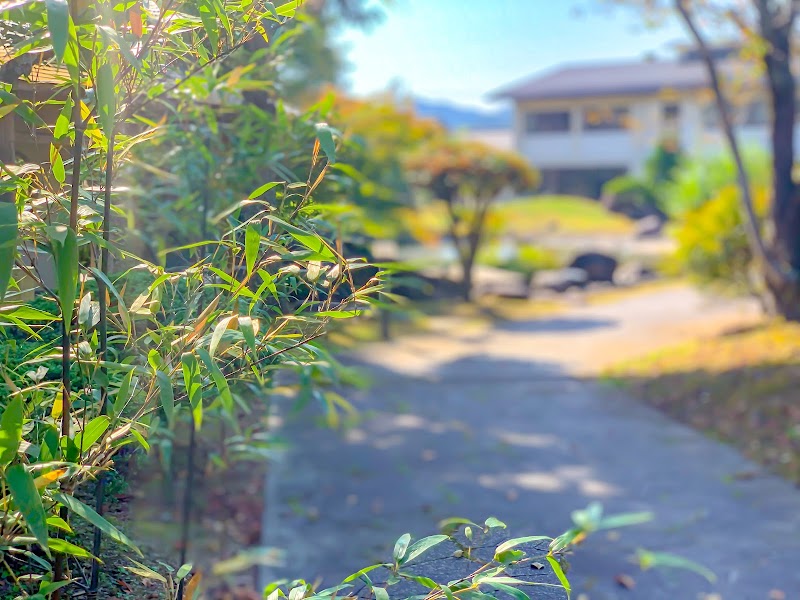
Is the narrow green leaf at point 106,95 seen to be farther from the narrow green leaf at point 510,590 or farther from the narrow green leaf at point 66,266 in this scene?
the narrow green leaf at point 510,590

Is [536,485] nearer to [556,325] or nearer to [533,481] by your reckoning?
[533,481]

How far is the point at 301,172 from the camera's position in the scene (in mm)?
3162

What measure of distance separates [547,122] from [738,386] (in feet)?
116

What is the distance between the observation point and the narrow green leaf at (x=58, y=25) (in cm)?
140

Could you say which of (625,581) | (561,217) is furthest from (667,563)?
(561,217)

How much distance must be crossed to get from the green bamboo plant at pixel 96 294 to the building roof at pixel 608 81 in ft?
119

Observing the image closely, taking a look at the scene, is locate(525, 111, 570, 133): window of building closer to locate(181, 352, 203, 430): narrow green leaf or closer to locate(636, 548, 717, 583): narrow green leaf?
locate(636, 548, 717, 583): narrow green leaf

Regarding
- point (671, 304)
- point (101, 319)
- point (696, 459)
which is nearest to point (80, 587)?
point (101, 319)

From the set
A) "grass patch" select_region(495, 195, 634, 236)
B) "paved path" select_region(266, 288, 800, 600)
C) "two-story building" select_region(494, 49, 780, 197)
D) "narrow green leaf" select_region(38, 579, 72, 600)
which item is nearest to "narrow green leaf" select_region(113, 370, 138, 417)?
"narrow green leaf" select_region(38, 579, 72, 600)

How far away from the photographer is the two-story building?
36.6 meters

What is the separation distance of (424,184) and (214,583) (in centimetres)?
1104

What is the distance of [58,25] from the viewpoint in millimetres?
1427

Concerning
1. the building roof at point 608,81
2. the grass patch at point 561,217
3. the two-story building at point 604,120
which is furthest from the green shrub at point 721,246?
the building roof at point 608,81

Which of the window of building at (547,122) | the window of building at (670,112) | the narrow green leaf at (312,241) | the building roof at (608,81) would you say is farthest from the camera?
the window of building at (547,122)
